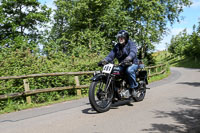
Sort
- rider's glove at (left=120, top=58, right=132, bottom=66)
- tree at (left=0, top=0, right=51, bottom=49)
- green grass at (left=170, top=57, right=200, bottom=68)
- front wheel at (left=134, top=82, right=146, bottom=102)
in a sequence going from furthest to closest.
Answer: green grass at (left=170, top=57, right=200, bottom=68), tree at (left=0, top=0, right=51, bottom=49), front wheel at (left=134, top=82, right=146, bottom=102), rider's glove at (left=120, top=58, right=132, bottom=66)

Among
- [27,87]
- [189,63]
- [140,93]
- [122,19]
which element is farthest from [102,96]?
[189,63]

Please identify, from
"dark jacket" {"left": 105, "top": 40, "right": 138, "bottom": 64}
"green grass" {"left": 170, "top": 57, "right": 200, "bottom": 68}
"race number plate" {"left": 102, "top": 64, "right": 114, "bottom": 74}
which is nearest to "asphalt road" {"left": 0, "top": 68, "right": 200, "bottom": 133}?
"race number plate" {"left": 102, "top": 64, "right": 114, "bottom": 74}

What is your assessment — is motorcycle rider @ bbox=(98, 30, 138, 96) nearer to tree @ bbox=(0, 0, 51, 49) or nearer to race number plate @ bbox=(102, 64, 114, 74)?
race number plate @ bbox=(102, 64, 114, 74)

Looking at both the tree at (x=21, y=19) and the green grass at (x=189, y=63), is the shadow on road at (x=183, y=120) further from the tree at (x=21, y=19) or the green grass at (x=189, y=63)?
the green grass at (x=189, y=63)

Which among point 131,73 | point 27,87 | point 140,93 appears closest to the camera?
point 131,73

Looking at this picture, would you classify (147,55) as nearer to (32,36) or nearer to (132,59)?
(32,36)

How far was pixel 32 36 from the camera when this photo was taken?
100 ft

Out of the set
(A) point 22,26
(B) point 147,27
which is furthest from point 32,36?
(B) point 147,27

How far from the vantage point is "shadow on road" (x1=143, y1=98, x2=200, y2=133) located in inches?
159

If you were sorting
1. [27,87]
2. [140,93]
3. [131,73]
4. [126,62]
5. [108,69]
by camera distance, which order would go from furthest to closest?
[27,87] → [140,93] → [131,73] → [126,62] → [108,69]

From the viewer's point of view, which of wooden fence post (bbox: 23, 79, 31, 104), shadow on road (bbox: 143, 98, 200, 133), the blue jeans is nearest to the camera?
shadow on road (bbox: 143, 98, 200, 133)

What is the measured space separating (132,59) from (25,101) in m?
3.94

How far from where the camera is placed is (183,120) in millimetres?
A: 4625

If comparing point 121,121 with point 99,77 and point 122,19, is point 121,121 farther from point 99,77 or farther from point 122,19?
point 122,19
